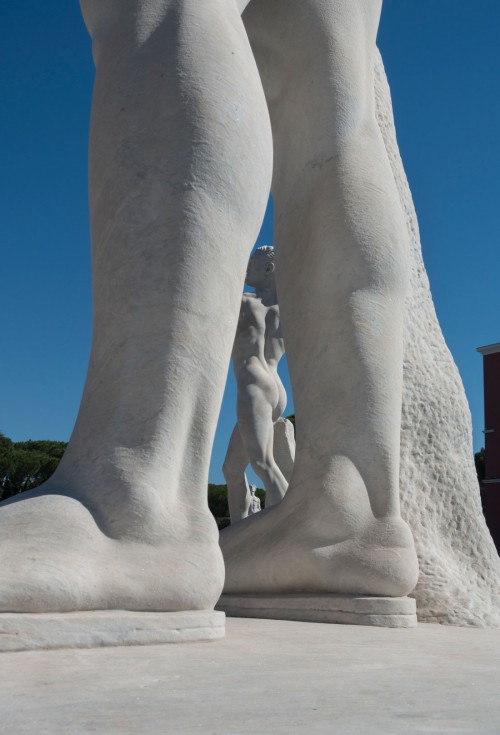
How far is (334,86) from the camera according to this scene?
7.97 feet

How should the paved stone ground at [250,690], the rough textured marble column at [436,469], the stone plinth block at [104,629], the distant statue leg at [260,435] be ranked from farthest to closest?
the distant statue leg at [260,435] → the rough textured marble column at [436,469] → the stone plinth block at [104,629] → the paved stone ground at [250,690]

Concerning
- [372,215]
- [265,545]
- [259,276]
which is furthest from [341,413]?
[259,276]

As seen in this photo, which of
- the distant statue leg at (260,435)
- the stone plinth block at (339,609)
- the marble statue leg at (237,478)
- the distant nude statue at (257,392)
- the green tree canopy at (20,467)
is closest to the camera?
the stone plinth block at (339,609)

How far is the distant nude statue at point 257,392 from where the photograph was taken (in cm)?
779

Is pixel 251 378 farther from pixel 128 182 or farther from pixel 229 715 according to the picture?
Result: pixel 229 715

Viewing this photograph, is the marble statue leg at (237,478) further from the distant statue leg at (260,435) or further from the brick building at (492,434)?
the brick building at (492,434)

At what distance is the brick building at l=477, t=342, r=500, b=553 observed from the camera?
29516 millimetres

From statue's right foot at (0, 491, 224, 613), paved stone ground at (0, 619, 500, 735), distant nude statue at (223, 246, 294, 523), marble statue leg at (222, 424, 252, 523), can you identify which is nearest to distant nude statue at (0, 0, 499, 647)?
statue's right foot at (0, 491, 224, 613)

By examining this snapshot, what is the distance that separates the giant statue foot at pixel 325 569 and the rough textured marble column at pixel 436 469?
0.61 metres

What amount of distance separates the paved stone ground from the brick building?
95.8 ft

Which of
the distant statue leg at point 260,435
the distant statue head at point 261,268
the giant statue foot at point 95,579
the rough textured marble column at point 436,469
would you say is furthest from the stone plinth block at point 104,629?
the distant statue head at point 261,268

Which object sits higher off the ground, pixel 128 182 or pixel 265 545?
pixel 128 182

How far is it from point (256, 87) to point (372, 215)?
2.24 ft

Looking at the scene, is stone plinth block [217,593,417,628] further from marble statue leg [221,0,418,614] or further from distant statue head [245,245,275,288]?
distant statue head [245,245,275,288]
